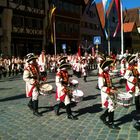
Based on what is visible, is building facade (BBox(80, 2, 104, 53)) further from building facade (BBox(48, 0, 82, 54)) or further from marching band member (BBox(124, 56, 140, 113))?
marching band member (BBox(124, 56, 140, 113))

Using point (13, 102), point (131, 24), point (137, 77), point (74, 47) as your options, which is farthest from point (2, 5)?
point (131, 24)

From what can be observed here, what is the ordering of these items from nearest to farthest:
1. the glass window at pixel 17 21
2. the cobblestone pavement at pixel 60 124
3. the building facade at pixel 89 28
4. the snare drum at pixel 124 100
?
the cobblestone pavement at pixel 60 124 → the snare drum at pixel 124 100 → the glass window at pixel 17 21 → the building facade at pixel 89 28

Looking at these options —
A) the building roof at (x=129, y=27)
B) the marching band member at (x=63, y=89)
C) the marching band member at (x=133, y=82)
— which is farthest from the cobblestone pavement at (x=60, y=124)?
the building roof at (x=129, y=27)

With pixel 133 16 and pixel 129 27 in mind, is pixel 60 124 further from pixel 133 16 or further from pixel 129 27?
pixel 133 16

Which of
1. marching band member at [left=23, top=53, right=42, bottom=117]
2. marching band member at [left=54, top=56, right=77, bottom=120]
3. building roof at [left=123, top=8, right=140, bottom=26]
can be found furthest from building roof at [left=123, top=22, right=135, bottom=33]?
marching band member at [left=54, top=56, right=77, bottom=120]

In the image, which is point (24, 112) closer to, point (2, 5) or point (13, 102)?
point (13, 102)

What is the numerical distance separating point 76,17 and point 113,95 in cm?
4102

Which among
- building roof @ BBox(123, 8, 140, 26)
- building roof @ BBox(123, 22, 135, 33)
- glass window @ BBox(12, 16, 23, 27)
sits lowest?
glass window @ BBox(12, 16, 23, 27)

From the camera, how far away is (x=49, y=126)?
25.7 feet

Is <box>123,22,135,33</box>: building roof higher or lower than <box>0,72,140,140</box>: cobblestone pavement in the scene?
higher

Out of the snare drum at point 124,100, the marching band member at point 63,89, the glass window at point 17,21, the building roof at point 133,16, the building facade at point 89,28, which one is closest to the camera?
the snare drum at point 124,100

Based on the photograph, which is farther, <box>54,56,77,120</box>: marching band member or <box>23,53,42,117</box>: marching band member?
<box>23,53,42,117</box>: marching band member

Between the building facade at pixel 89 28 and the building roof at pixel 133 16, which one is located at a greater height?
the building roof at pixel 133 16

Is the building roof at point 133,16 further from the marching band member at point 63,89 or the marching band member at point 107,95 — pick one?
the marching band member at point 107,95
